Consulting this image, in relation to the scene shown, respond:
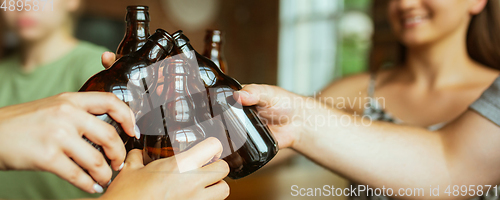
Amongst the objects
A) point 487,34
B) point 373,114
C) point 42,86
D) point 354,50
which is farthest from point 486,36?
point 354,50

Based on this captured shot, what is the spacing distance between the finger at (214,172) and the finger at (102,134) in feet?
0.17

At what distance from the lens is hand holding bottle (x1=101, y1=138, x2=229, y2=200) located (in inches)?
7.7

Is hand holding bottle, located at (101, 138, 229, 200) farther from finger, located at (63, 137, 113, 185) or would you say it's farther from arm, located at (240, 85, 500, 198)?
arm, located at (240, 85, 500, 198)

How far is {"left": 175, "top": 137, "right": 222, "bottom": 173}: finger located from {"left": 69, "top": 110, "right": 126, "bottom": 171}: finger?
0.04 m

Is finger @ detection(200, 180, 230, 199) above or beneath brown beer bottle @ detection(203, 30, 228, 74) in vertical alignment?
beneath

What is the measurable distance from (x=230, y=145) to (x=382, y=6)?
208cm

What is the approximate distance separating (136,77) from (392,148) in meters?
0.37

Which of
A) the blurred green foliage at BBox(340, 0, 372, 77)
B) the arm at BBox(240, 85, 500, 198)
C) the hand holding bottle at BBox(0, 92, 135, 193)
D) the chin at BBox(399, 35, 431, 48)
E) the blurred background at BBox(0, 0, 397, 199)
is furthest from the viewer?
the blurred green foliage at BBox(340, 0, 372, 77)

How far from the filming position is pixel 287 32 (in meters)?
3.19

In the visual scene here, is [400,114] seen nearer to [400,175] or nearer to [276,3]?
[400,175]

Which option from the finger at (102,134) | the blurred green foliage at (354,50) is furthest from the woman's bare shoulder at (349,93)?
the blurred green foliage at (354,50)

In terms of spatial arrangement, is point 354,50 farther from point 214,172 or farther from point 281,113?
point 214,172

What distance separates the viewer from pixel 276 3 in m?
3.23

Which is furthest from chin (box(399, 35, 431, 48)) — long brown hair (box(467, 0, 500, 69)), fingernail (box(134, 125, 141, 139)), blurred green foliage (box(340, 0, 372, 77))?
blurred green foliage (box(340, 0, 372, 77))
